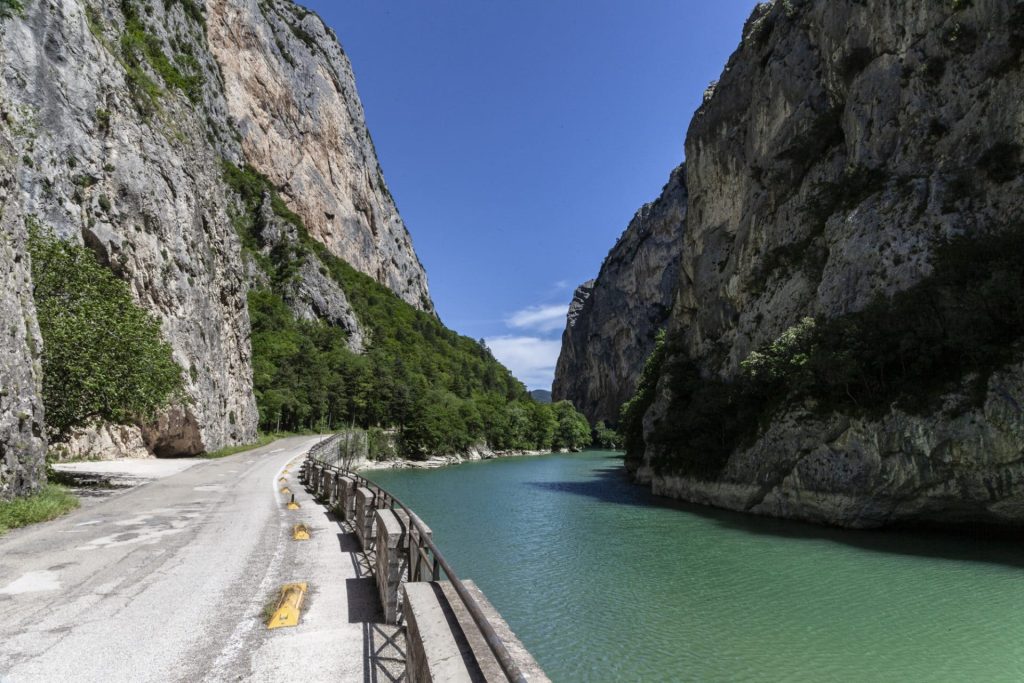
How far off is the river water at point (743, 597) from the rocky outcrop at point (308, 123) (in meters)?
111

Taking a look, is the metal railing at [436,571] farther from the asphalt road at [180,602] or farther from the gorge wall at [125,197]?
the gorge wall at [125,197]

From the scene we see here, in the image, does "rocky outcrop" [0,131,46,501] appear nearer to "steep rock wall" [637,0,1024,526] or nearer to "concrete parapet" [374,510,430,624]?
"concrete parapet" [374,510,430,624]

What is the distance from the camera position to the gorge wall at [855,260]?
21.8m

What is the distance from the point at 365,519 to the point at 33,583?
5105 mm

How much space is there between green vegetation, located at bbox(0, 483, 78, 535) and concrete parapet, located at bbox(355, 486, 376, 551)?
24.8ft

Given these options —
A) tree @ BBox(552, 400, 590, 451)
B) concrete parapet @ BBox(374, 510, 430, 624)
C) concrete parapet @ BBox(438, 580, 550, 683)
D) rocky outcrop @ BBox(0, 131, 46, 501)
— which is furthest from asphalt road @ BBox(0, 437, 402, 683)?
tree @ BBox(552, 400, 590, 451)

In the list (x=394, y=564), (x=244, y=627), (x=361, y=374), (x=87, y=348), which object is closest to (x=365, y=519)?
(x=394, y=564)

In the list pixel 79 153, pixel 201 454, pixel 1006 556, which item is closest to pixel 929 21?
pixel 1006 556

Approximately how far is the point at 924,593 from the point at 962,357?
37.0 ft

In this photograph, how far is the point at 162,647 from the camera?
6211 mm

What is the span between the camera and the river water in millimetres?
10656

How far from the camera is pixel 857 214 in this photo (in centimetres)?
2883

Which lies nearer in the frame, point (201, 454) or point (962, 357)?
point (962, 357)

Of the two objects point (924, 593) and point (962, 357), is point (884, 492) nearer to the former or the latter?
point (962, 357)
